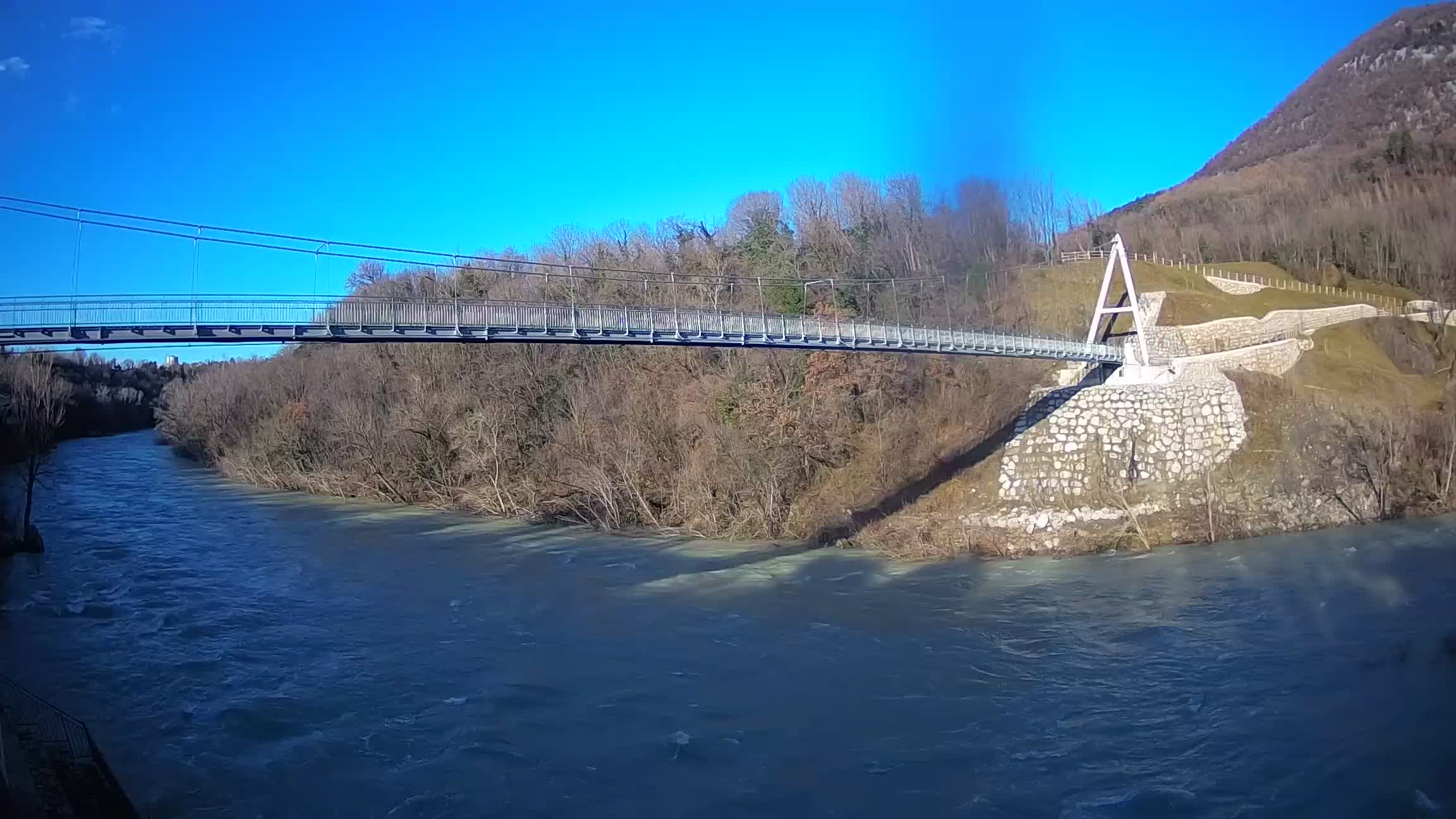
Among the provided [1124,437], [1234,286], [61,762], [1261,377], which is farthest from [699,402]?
[1234,286]

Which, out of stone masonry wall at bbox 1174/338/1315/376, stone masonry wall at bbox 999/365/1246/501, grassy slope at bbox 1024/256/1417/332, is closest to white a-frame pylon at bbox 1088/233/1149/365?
stone masonry wall at bbox 1174/338/1315/376

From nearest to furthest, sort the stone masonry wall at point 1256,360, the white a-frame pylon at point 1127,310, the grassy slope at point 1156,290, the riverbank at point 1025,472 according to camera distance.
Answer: the riverbank at point 1025,472 → the stone masonry wall at point 1256,360 → the white a-frame pylon at point 1127,310 → the grassy slope at point 1156,290

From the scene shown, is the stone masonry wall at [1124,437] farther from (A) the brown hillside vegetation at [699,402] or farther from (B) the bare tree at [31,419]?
(B) the bare tree at [31,419]

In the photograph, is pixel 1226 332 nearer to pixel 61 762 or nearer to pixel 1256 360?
pixel 1256 360

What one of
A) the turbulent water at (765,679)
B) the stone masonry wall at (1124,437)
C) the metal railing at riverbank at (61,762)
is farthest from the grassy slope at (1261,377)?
the metal railing at riverbank at (61,762)

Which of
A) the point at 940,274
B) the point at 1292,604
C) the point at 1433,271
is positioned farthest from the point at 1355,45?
the point at 1292,604

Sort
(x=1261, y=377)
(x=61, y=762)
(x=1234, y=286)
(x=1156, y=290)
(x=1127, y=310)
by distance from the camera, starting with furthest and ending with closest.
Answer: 1. (x=1234, y=286)
2. (x=1156, y=290)
3. (x=1127, y=310)
4. (x=1261, y=377)
5. (x=61, y=762)

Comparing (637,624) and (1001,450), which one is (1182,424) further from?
(637,624)
